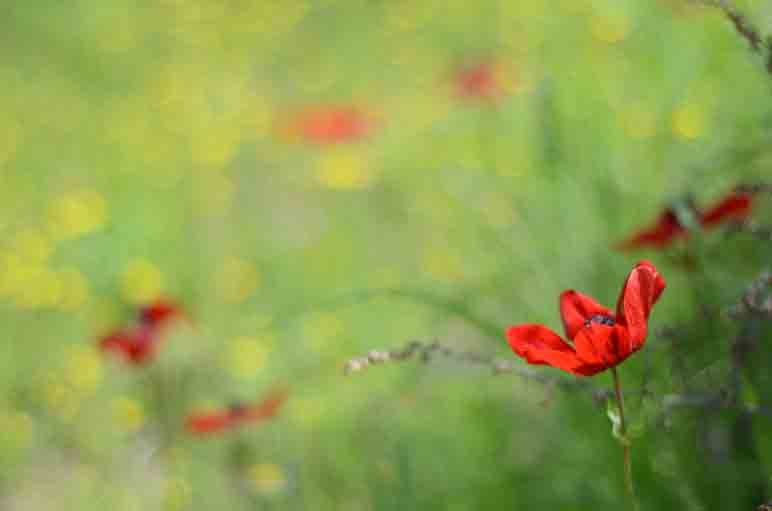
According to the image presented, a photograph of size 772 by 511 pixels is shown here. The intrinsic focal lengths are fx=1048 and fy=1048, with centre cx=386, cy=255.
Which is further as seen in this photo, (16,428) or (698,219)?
(16,428)

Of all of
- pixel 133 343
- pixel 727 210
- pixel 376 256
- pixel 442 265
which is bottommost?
pixel 727 210

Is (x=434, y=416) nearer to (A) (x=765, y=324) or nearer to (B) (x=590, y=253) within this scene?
(B) (x=590, y=253)

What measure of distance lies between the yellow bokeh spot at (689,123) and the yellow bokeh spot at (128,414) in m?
1.12

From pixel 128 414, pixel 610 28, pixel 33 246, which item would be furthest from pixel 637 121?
pixel 33 246

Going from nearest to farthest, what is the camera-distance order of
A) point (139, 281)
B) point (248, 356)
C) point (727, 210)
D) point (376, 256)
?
point (727, 210), point (248, 356), point (139, 281), point (376, 256)

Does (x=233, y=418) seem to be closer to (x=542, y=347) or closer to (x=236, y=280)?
(x=542, y=347)

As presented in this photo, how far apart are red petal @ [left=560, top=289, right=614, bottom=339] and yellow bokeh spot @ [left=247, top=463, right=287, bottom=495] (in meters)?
0.83

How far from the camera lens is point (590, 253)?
5.52 ft

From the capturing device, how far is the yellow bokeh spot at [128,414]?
1985mm

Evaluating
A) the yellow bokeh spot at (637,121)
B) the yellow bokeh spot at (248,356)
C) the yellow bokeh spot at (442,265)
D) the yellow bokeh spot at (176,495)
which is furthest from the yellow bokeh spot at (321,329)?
the yellow bokeh spot at (637,121)

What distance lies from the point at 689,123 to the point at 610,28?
538mm

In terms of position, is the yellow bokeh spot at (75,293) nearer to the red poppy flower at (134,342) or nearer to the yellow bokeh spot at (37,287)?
the yellow bokeh spot at (37,287)

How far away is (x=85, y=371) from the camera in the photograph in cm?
236

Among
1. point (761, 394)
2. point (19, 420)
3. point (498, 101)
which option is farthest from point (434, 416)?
point (498, 101)
